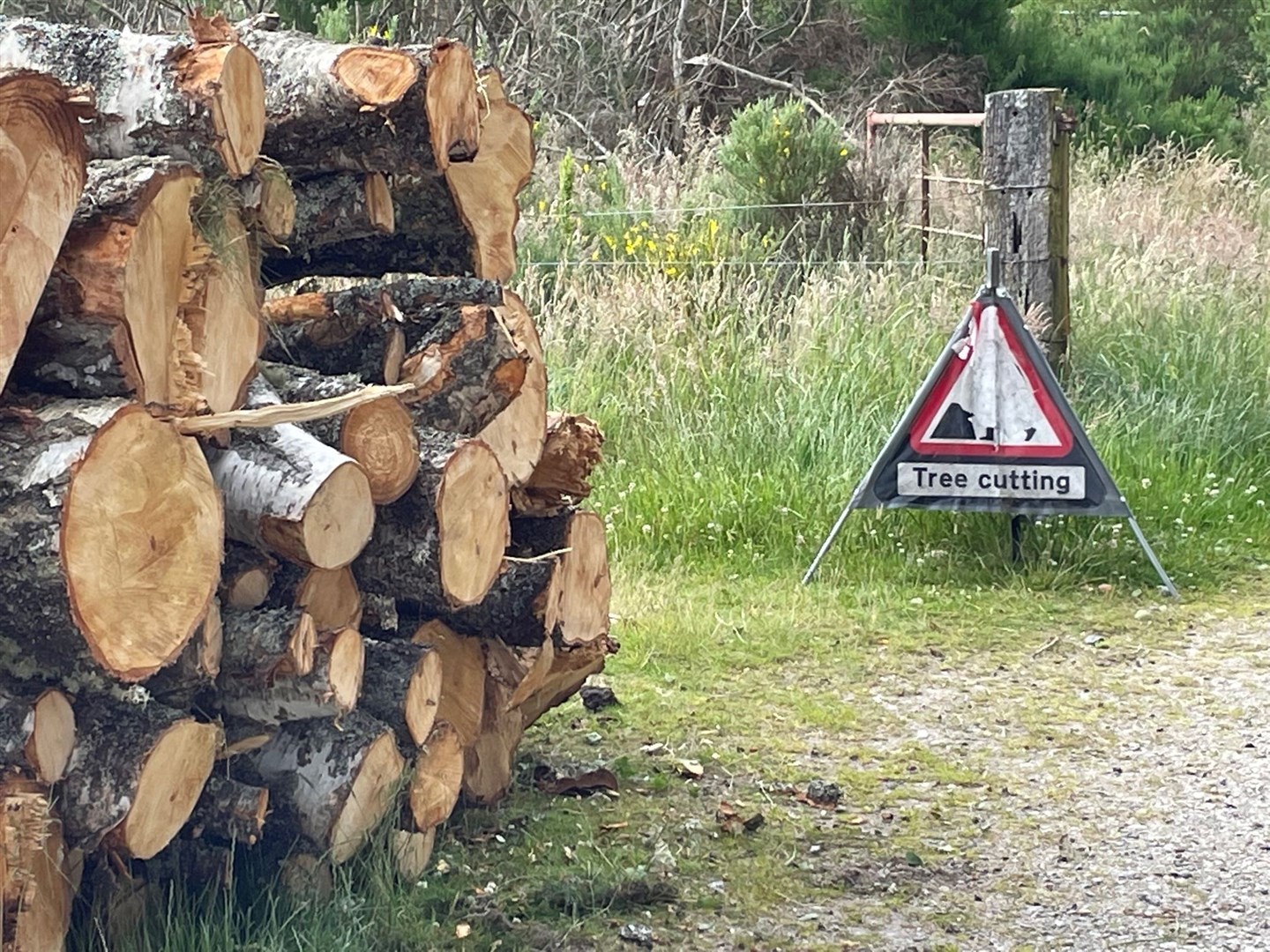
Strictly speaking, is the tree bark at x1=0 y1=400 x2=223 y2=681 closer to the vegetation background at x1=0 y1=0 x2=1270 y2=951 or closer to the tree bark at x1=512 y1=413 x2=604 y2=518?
the vegetation background at x1=0 y1=0 x2=1270 y2=951

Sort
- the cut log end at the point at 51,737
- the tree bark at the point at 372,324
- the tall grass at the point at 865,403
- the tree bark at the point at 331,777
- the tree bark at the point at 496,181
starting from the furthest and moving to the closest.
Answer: the tall grass at the point at 865,403 → the tree bark at the point at 496,181 → the tree bark at the point at 372,324 → the tree bark at the point at 331,777 → the cut log end at the point at 51,737

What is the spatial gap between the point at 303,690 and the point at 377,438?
0.52m

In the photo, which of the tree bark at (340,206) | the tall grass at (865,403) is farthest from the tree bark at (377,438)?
the tall grass at (865,403)

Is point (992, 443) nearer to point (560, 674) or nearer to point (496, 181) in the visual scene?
point (560, 674)

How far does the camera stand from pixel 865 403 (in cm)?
727

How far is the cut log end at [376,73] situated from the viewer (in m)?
3.49

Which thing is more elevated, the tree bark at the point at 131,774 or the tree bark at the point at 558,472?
the tree bark at the point at 558,472

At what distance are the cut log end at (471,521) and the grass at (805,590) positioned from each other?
1.92ft

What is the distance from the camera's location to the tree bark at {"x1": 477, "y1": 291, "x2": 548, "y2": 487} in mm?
4059

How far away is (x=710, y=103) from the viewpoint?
1722cm

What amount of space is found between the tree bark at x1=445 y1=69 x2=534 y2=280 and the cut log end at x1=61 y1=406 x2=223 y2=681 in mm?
1295

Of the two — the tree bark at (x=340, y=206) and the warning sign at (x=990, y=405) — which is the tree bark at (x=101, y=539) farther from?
the warning sign at (x=990, y=405)

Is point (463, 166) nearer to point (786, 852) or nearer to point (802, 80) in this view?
point (786, 852)

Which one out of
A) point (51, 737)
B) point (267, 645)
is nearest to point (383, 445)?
point (267, 645)
